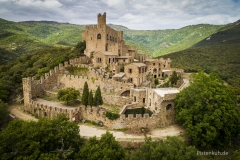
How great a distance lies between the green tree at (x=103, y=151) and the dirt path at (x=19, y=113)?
592 inches

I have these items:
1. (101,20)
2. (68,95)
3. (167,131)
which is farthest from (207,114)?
(101,20)

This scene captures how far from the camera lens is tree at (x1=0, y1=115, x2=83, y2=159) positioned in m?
16.8

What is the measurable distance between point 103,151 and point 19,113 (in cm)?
2131

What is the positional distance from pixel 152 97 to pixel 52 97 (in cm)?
1841

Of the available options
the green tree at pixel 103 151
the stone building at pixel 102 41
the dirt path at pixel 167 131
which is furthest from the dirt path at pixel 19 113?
the stone building at pixel 102 41

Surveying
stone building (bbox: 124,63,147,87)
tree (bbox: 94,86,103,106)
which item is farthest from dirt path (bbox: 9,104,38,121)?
stone building (bbox: 124,63,147,87)

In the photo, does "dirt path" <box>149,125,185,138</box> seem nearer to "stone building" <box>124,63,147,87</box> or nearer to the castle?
the castle

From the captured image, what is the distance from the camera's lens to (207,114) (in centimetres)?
2425

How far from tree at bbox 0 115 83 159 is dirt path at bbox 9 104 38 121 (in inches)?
373

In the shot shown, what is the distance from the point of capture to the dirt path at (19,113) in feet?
97.2

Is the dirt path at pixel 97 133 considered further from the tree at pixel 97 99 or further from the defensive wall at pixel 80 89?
the tree at pixel 97 99

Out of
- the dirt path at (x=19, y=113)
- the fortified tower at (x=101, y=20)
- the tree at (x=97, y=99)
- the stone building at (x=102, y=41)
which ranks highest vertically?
the fortified tower at (x=101, y=20)

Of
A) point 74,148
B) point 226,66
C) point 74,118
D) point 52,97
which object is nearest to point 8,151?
point 74,148

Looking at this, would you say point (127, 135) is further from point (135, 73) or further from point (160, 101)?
point (135, 73)
